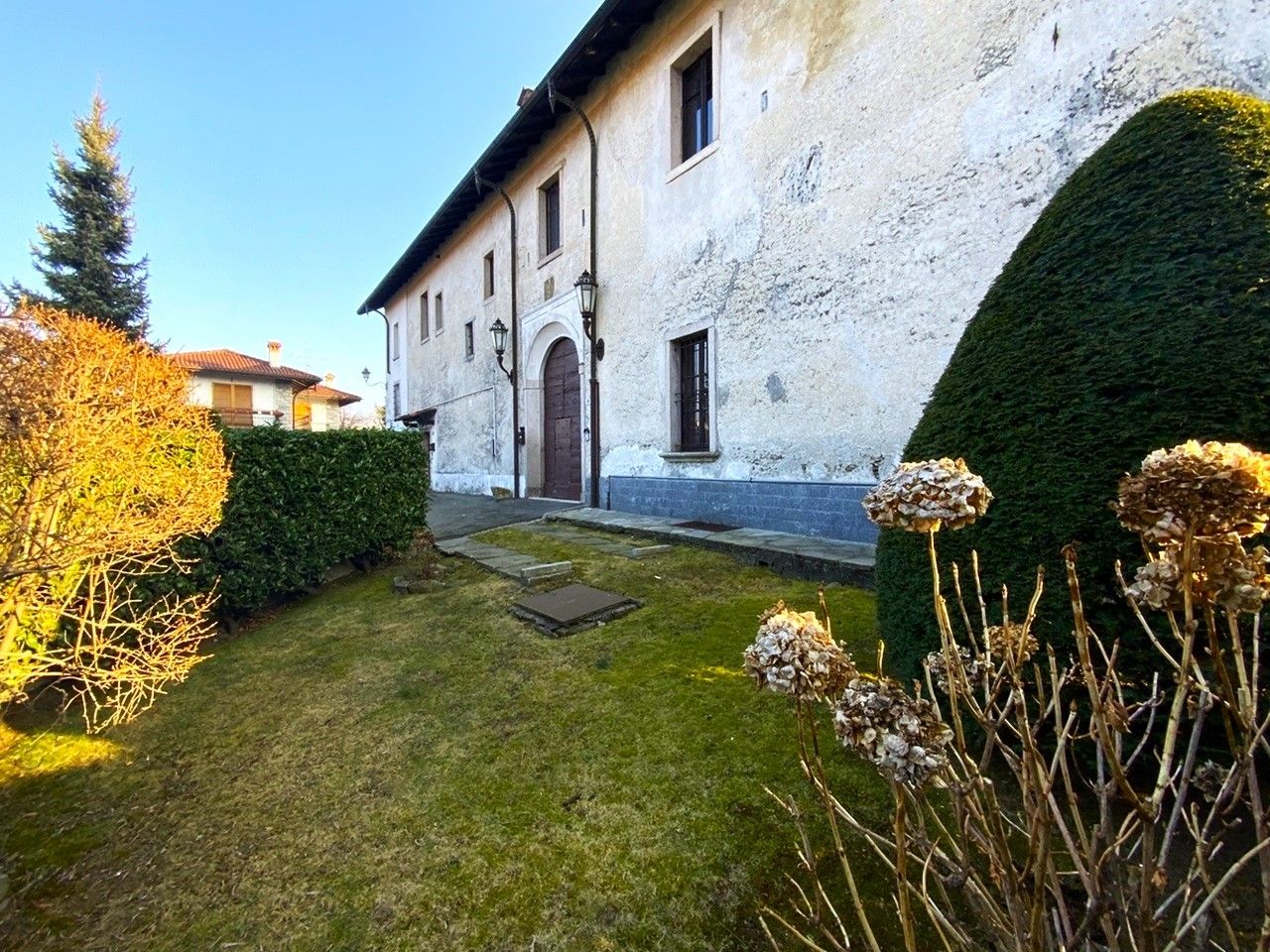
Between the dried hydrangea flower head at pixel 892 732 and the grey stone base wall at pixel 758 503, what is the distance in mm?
4751

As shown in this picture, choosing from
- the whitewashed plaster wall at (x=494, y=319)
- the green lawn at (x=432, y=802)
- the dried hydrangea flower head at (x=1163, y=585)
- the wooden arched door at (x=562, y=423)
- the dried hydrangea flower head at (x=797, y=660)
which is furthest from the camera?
the wooden arched door at (x=562, y=423)

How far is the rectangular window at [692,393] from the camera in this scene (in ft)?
25.9

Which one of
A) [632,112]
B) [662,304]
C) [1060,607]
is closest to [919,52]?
[662,304]

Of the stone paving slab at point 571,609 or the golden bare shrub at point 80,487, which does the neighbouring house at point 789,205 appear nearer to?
the stone paving slab at point 571,609

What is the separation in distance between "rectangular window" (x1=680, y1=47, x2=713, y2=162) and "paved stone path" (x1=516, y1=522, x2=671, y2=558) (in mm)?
5469

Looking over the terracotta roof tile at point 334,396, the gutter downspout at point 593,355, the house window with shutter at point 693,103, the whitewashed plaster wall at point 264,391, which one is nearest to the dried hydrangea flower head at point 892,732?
the house window with shutter at point 693,103

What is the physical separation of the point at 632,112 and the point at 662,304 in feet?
10.3

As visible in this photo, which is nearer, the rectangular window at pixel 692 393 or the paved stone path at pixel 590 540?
the paved stone path at pixel 590 540

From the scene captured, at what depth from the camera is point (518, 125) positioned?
10.5m

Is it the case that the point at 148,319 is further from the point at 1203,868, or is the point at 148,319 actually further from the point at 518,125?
the point at 1203,868

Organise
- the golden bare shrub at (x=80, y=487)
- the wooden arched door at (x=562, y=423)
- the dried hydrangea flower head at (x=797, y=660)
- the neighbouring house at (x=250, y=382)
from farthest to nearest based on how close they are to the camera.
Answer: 1. the neighbouring house at (x=250, y=382)
2. the wooden arched door at (x=562, y=423)
3. the golden bare shrub at (x=80, y=487)
4. the dried hydrangea flower head at (x=797, y=660)

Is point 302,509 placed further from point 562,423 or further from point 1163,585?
point 562,423

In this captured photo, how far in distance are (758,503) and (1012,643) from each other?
5.64 m

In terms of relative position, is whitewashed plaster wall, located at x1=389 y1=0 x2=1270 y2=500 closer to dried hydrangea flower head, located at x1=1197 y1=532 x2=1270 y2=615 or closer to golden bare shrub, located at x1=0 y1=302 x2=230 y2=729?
dried hydrangea flower head, located at x1=1197 y1=532 x2=1270 y2=615
